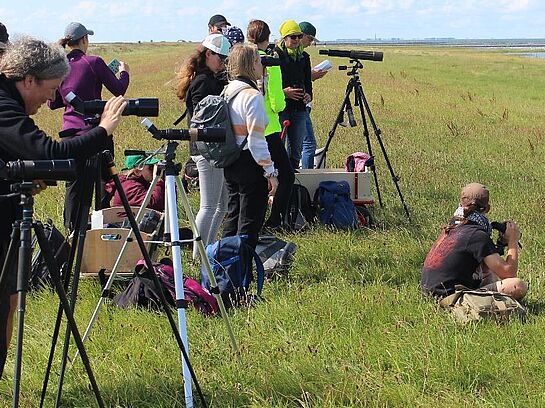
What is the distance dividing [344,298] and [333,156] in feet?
20.2

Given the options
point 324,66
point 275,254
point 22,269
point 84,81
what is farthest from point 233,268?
point 324,66

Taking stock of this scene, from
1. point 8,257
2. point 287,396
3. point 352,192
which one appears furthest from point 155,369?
point 352,192

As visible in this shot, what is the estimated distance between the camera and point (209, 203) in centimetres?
550

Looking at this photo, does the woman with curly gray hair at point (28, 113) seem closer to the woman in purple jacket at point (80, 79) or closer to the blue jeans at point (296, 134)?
the woman in purple jacket at point (80, 79)

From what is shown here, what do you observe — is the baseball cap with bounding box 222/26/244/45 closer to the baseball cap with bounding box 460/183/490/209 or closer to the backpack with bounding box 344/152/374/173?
the backpack with bounding box 344/152/374/173

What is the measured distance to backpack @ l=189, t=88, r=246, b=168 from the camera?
4750 mm

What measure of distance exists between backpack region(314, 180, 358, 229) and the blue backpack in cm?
202

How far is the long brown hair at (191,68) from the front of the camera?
5.43m

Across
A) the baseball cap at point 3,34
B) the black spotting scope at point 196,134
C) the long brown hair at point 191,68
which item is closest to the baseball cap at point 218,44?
the long brown hair at point 191,68

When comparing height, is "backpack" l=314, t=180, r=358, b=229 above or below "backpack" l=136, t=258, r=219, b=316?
above

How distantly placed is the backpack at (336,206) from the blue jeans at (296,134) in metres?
0.87

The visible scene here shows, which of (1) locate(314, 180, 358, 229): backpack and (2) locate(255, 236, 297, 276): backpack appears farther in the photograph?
(1) locate(314, 180, 358, 229): backpack

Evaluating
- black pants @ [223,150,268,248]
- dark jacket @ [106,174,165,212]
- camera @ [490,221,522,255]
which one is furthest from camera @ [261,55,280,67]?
camera @ [490,221,522,255]

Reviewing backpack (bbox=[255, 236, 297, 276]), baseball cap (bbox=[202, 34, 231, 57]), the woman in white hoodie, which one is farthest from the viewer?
backpack (bbox=[255, 236, 297, 276])
